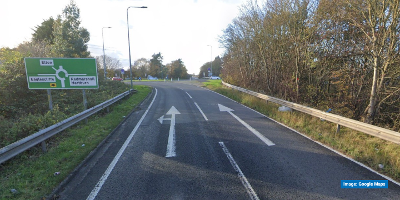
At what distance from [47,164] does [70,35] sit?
83.5ft

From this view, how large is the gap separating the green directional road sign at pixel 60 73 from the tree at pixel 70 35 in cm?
1690

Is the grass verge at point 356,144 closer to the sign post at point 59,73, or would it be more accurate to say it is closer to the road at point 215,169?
the road at point 215,169

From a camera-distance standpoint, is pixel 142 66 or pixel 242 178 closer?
pixel 242 178

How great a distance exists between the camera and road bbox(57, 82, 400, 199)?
3549 mm

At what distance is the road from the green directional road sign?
358 cm

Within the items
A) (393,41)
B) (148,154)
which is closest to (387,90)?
(393,41)

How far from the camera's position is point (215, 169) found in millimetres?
4387

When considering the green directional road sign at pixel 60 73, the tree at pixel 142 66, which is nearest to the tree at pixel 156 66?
the tree at pixel 142 66

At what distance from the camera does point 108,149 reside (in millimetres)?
5672

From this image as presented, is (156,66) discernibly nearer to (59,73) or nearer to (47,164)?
(59,73)

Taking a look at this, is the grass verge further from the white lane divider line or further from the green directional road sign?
the green directional road sign

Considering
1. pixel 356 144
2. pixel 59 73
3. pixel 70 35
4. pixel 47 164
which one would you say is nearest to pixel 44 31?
pixel 70 35

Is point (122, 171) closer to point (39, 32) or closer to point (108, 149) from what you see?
point (108, 149)

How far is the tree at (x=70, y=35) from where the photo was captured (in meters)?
23.2
